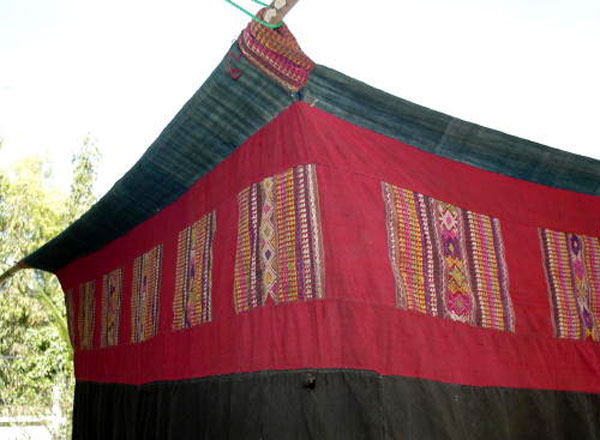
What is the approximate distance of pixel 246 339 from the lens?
1.63m

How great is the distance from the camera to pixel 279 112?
5.68 feet

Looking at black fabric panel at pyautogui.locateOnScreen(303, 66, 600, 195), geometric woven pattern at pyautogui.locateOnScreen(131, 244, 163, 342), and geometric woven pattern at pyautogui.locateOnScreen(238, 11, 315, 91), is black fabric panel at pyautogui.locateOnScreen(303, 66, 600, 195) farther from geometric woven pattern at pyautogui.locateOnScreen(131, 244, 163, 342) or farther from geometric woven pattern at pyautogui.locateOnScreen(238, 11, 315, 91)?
geometric woven pattern at pyautogui.locateOnScreen(131, 244, 163, 342)

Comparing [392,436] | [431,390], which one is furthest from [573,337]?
[392,436]

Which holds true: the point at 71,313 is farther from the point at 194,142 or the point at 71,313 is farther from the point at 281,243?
the point at 281,243

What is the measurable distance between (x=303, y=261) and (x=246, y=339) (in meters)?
0.33

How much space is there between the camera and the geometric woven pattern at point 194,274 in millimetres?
2072

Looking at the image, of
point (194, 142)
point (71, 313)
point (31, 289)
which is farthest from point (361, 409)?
point (31, 289)

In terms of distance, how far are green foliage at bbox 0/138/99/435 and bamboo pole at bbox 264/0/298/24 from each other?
28.7 ft

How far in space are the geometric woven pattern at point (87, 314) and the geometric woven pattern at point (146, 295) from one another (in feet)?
2.98

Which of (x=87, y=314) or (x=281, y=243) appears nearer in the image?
(x=281, y=243)

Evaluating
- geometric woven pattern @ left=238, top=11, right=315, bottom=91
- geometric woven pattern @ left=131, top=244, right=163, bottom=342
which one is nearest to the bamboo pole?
geometric woven pattern @ left=238, top=11, right=315, bottom=91

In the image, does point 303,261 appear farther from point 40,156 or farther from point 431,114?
point 40,156

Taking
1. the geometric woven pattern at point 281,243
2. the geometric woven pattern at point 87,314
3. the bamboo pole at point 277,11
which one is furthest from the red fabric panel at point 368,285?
the geometric woven pattern at point 87,314

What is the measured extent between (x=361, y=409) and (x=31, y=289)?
11.8 m
